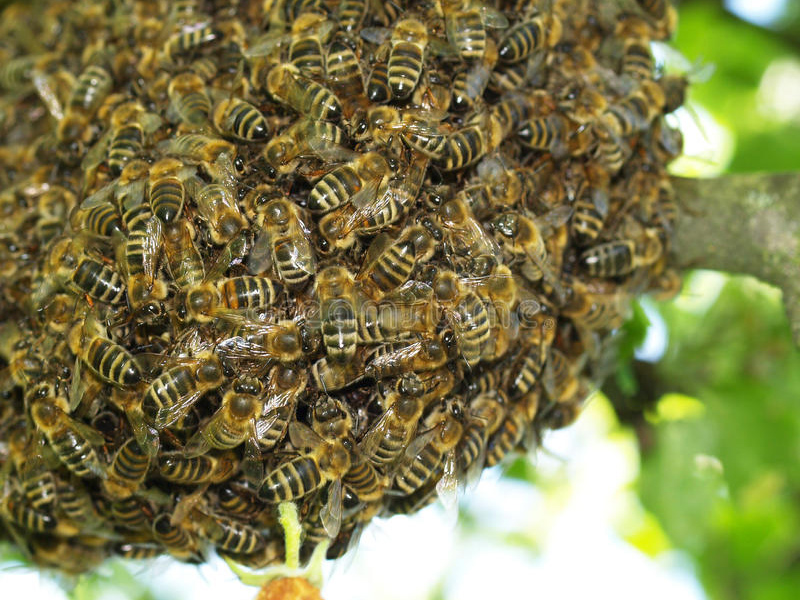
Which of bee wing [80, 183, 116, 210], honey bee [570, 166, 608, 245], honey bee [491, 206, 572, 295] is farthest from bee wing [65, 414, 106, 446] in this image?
honey bee [570, 166, 608, 245]

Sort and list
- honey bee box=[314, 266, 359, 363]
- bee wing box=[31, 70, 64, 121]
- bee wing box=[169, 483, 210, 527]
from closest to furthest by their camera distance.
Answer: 1. honey bee box=[314, 266, 359, 363]
2. bee wing box=[169, 483, 210, 527]
3. bee wing box=[31, 70, 64, 121]

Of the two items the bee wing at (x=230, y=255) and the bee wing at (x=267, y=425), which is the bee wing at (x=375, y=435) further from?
the bee wing at (x=230, y=255)

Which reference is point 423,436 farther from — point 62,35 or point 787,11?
point 787,11

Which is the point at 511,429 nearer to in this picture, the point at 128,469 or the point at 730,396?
the point at 128,469

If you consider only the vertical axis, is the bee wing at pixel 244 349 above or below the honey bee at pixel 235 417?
above

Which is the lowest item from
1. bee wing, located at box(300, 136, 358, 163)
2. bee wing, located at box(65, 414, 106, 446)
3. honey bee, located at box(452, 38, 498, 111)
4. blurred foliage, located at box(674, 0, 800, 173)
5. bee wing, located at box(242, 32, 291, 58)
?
blurred foliage, located at box(674, 0, 800, 173)

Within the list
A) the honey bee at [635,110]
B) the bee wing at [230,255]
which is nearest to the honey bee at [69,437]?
the bee wing at [230,255]

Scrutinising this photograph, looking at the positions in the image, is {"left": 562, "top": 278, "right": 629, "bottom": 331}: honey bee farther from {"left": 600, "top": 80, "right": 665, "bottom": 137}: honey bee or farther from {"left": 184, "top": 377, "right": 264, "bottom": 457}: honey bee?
{"left": 184, "top": 377, "right": 264, "bottom": 457}: honey bee
